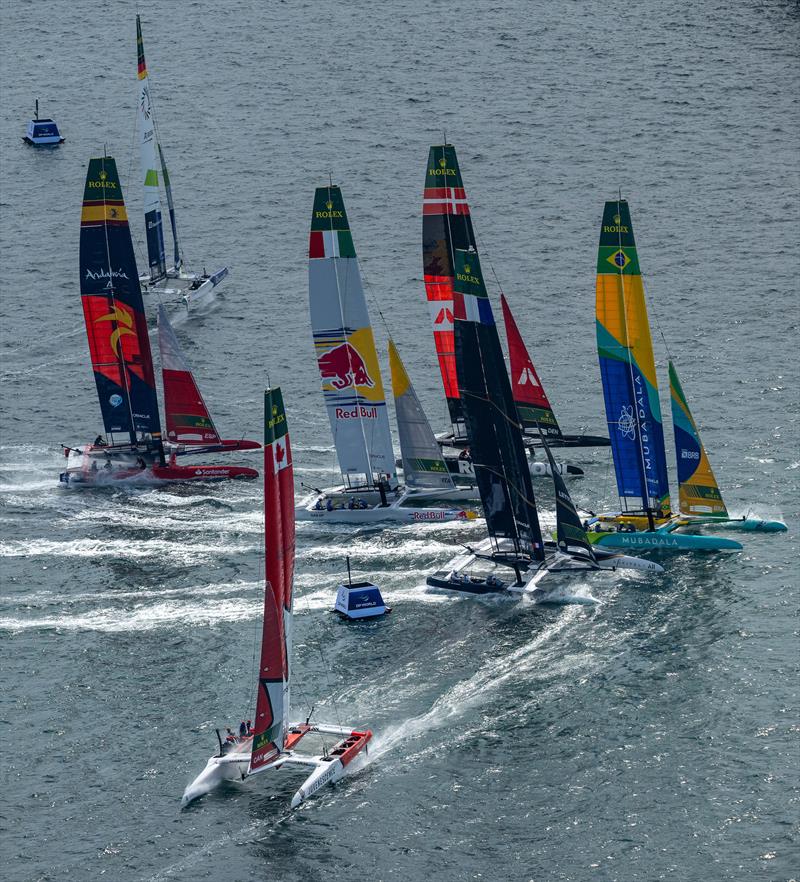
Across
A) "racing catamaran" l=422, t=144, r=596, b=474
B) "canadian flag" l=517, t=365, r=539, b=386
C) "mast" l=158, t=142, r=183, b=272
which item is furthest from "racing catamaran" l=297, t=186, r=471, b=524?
"mast" l=158, t=142, r=183, b=272

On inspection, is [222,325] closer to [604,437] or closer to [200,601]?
[604,437]

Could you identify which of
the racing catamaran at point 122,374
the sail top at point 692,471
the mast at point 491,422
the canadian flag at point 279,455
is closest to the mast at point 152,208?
the racing catamaran at point 122,374

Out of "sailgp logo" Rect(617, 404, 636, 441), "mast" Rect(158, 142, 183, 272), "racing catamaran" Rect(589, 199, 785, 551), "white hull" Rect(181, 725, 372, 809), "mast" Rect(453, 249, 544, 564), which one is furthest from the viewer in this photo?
"mast" Rect(158, 142, 183, 272)

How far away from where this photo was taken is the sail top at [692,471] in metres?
95.9

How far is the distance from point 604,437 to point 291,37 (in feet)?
321

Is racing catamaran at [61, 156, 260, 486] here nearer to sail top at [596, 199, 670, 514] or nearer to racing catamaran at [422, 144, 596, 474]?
racing catamaran at [422, 144, 596, 474]

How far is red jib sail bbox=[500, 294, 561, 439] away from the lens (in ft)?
342

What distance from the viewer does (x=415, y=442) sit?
10244 centimetres

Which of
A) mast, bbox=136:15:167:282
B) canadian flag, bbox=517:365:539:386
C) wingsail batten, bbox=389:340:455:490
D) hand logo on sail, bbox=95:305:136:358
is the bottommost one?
wingsail batten, bbox=389:340:455:490

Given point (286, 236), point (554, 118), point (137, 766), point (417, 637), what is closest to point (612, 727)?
point (417, 637)

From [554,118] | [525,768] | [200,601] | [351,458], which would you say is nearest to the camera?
[525,768]

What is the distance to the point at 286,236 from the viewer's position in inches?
5994

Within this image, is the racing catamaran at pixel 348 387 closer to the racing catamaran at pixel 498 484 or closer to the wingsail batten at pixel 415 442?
the wingsail batten at pixel 415 442

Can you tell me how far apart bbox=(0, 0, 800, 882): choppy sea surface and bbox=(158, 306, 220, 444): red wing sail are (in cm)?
472
